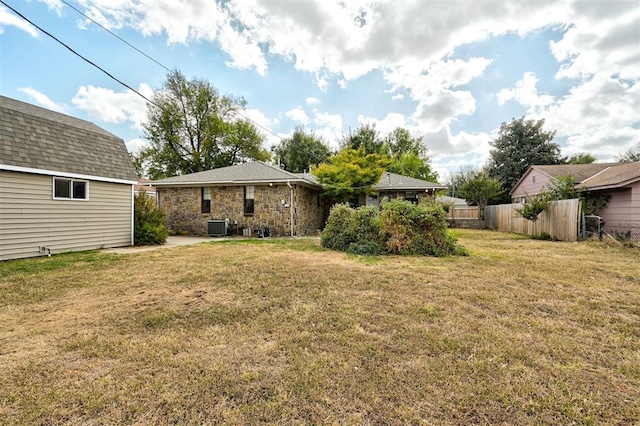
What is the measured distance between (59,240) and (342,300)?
8.84 m

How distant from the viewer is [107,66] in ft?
22.8

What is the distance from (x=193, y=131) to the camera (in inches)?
1029

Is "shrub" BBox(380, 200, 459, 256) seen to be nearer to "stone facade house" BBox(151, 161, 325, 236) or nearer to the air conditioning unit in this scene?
"stone facade house" BBox(151, 161, 325, 236)

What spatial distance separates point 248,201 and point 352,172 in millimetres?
5303

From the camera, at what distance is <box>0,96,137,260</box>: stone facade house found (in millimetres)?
7172

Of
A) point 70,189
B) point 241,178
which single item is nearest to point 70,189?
point 70,189

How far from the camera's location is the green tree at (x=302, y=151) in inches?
1100

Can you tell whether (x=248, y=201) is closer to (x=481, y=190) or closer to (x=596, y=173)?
(x=481, y=190)

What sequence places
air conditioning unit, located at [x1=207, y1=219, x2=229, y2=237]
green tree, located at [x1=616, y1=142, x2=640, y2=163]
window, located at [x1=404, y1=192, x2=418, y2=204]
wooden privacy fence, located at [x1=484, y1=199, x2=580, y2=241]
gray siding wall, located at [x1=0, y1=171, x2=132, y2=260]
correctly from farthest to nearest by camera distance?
green tree, located at [x1=616, y1=142, x2=640, y2=163] → window, located at [x1=404, y1=192, x2=418, y2=204] → air conditioning unit, located at [x1=207, y1=219, x2=229, y2=237] → wooden privacy fence, located at [x1=484, y1=199, x2=580, y2=241] → gray siding wall, located at [x1=0, y1=171, x2=132, y2=260]

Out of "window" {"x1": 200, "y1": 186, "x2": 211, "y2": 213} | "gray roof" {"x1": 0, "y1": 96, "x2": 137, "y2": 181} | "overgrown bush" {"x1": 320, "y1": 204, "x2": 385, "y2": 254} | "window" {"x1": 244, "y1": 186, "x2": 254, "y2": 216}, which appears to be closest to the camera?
"gray roof" {"x1": 0, "y1": 96, "x2": 137, "y2": 181}

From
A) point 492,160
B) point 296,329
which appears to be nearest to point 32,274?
point 296,329

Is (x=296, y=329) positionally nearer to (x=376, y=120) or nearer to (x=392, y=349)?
(x=392, y=349)

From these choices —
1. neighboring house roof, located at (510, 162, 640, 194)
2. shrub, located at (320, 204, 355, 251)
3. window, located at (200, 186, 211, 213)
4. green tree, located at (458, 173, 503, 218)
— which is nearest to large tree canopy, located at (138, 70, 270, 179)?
window, located at (200, 186, 211, 213)

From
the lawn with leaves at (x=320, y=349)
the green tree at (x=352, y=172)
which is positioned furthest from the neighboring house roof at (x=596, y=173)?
the lawn with leaves at (x=320, y=349)
